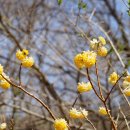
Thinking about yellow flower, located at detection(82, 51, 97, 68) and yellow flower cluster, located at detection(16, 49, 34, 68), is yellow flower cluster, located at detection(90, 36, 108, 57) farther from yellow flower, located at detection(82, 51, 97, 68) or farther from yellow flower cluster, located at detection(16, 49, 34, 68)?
yellow flower cluster, located at detection(16, 49, 34, 68)

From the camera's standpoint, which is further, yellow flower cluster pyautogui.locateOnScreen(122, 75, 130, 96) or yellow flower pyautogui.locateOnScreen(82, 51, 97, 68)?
yellow flower cluster pyautogui.locateOnScreen(122, 75, 130, 96)

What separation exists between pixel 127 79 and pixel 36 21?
17.8 feet

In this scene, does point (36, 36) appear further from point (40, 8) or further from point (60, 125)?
point (60, 125)

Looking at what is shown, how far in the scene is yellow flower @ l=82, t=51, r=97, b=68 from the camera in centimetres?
142

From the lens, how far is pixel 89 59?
4.68 feet

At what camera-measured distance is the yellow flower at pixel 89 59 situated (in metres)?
1.42

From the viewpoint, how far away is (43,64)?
25.0 ft

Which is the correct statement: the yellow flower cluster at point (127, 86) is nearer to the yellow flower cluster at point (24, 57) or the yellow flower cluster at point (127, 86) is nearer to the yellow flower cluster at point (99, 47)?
the yellow flower cluster at point (99, 47)

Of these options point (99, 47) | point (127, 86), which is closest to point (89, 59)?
point (99, 47)

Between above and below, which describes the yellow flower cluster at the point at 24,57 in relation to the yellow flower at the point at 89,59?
above

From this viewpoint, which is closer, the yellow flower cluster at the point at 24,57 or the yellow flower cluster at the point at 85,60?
the yellow flower cluster at the point at 85,60

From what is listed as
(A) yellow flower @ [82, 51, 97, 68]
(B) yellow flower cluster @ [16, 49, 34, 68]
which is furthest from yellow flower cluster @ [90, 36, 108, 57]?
(B) yellow flower cluster @ [16, 49, 34, 68]

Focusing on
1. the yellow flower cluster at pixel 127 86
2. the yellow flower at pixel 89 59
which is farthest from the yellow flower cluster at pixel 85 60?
the yellow flower cluster at pixel 127 86

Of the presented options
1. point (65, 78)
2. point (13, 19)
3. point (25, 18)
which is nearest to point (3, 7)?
point (13, 19)
